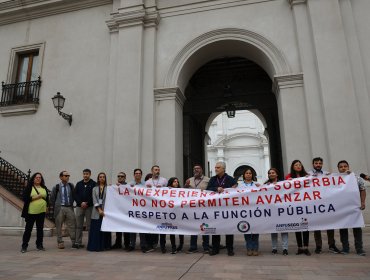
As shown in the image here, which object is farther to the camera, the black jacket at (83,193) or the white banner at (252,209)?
the black jacket at (83,193)

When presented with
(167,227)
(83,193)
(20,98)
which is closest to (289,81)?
(167,227)

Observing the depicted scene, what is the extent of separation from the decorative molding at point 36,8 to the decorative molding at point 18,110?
404 centimetres

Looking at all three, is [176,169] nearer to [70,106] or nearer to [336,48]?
[70,106]

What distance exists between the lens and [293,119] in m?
9.05

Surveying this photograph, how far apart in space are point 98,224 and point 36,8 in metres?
10.4

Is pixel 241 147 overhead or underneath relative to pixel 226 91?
overhead

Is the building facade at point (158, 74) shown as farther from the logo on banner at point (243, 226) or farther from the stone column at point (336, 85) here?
the logo on banner at point (243, 226)

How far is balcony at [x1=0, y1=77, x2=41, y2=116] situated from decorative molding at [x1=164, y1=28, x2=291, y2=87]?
5337 millimetres

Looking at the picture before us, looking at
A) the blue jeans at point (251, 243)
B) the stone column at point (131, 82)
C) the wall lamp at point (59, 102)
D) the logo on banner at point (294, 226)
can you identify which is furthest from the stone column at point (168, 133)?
the logo on banner at point (294, 226)

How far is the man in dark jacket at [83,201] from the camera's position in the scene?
690 cm

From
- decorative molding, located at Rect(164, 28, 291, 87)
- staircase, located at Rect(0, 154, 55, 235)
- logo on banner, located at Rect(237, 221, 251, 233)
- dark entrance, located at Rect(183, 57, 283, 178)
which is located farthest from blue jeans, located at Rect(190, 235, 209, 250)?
dark entrance, located at Rect(183, 57, 283, 178)

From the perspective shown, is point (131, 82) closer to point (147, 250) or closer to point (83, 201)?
point (83, 201)

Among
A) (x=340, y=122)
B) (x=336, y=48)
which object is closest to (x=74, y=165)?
(x=340, y=122)

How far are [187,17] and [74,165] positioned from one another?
6.51 meters
